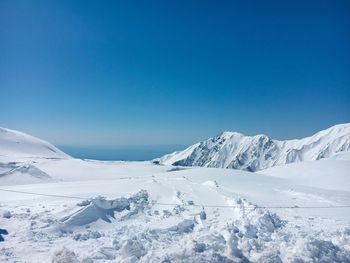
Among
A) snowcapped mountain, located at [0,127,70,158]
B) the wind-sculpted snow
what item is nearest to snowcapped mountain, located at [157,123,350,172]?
snowcapped mountain, located at [0,127,70,158]

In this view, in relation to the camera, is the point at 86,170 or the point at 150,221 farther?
the point at 86,170

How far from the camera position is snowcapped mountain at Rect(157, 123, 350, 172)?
6391 inches

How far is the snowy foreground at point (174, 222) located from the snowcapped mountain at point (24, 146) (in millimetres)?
21849

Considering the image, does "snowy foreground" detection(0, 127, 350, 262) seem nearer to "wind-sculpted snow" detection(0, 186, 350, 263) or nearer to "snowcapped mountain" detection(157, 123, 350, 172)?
"wind-sculpted snow" detection(0, 186, 350, 263)

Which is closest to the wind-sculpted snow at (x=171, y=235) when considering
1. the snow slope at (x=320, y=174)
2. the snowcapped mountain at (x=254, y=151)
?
the snow slope at (x=320, y=174)

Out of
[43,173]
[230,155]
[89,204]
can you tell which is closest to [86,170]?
[43,173]

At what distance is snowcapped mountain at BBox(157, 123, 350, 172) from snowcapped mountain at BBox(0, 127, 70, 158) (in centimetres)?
10398

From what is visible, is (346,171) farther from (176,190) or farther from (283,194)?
(176,190)

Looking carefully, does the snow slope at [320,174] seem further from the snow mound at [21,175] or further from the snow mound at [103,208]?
the snow mound at [21,175]

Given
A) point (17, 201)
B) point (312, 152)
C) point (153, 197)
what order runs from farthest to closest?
point (312, 152) → point (153, 197) → point (17, 201)

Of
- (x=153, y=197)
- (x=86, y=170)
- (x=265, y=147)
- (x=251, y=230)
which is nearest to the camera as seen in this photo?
(x=251, y=230)

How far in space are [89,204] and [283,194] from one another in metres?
12.5

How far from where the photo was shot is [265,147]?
7303 inches

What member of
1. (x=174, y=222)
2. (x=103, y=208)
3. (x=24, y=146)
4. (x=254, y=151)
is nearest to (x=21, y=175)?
(x=103, y=208)
